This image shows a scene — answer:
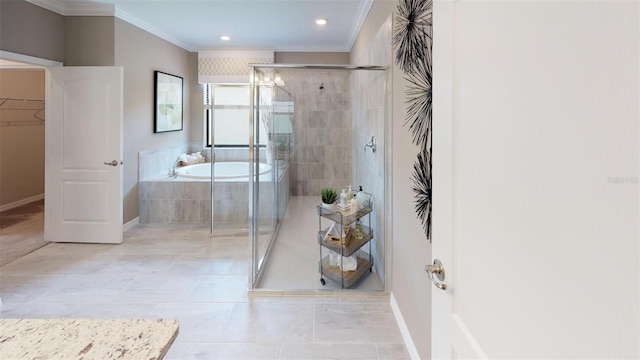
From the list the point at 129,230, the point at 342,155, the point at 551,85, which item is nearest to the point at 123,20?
the point at 129,230

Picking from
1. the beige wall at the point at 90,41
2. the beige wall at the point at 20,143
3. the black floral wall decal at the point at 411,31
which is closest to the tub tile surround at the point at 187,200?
the beige wall at the point at 90,41

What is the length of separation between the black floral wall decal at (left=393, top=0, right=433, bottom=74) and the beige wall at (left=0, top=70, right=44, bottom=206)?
245 inches

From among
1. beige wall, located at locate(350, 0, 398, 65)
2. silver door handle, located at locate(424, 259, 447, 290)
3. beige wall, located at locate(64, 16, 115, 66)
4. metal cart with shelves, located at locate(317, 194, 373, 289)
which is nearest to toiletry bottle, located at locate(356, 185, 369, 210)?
metal cart with shelves, located at locate(317, 194, 373, 289)

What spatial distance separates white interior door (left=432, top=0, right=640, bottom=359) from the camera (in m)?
0.49

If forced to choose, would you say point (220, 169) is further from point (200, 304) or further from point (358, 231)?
point (200, 304)

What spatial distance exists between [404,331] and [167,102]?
4.86 m

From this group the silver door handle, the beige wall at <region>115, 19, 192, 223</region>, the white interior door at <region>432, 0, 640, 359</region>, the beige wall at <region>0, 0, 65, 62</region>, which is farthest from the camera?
the beige wall at <region>115, 19, 192, 223</region>

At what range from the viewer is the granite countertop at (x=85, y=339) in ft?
2.47

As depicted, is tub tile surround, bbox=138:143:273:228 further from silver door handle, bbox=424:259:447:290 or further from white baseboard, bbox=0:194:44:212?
silver door handle, bbox=424:259:447:290

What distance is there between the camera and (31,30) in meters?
3.78

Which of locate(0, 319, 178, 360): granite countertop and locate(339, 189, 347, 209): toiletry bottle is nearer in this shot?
locate(0, 319, 178, 360): granite countertop

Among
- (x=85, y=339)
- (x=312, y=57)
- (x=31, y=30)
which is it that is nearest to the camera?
(x=85, y=339)

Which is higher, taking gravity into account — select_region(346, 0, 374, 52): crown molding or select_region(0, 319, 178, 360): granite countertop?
select_region(346, 0, 374, 52): crown molding

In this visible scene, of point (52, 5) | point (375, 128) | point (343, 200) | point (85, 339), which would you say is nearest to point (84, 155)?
point (52, 5)
